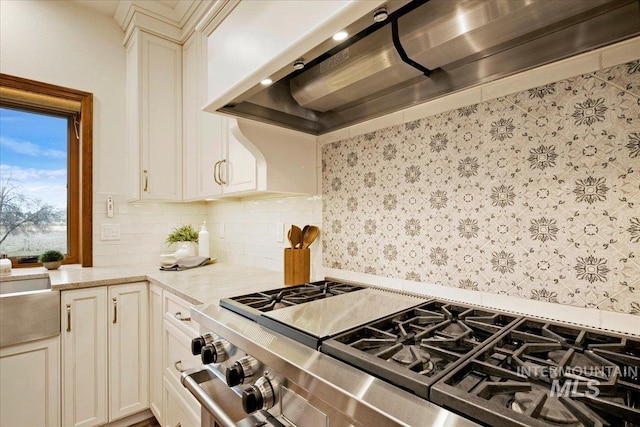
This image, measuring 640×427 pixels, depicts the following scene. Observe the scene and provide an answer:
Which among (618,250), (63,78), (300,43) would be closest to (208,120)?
(63,78)

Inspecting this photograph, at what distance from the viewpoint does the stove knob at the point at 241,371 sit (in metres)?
0.86

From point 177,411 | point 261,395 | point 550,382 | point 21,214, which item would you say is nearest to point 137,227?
point 21,214

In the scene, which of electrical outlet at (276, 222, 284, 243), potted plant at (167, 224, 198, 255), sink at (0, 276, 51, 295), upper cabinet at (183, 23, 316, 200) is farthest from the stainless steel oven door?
potted plant at (167, 224, 198, 255)

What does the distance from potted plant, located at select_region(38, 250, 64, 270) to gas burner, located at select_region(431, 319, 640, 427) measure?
2.46 meters

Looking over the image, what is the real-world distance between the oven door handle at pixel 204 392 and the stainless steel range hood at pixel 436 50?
1.00m

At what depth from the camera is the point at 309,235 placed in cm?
167

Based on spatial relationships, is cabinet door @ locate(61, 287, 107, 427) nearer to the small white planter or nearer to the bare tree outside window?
the small white planter

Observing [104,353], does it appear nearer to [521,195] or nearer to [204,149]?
[204,149]

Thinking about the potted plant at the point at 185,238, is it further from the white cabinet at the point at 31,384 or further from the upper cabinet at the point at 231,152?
the white cabinet at the point at 31,384

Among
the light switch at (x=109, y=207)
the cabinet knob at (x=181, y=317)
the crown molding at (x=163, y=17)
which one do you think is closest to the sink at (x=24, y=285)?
the light switch at (x=109, y=207)

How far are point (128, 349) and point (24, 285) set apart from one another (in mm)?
742

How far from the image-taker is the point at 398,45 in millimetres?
1013

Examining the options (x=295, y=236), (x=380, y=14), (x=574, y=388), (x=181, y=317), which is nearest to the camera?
(x=574, y=388)

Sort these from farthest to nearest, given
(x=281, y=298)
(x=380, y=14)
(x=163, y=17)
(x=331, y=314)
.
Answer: (x=163, y=17)
(x=281, y=298)
(x=331, y=314)
(x=380, y=14)
